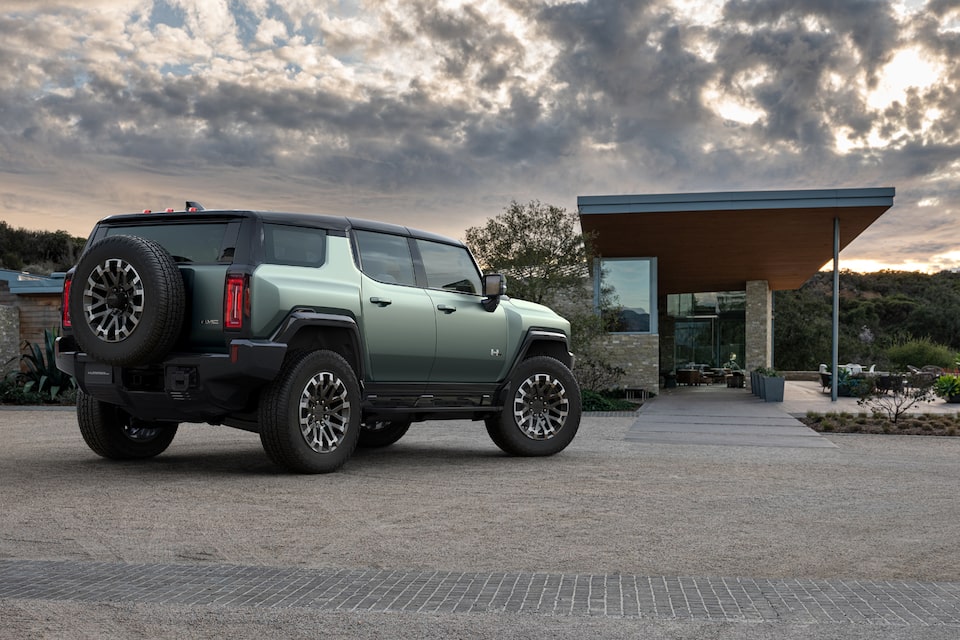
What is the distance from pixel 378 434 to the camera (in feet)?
34.8

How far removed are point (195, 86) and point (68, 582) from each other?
14.5 metres

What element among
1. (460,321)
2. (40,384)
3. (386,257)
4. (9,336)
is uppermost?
(386,257)

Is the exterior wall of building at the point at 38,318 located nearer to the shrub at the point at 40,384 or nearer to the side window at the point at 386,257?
the shrub at the point at 40,384

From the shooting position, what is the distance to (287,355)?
770cm

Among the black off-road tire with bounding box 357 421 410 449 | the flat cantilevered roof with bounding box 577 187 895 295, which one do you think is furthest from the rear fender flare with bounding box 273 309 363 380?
the flat cantilevered roof with bounding box 577 187 895 295

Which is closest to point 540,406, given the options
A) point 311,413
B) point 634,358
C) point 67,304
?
point 311,413

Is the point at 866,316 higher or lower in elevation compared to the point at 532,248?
lower

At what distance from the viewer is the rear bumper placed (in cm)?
724

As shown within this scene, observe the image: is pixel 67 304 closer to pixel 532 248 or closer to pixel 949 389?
pixel 532 248

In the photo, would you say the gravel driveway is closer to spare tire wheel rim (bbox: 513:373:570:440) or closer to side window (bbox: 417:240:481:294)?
spare tire wheel rim (bbox: 513:373:570:440)

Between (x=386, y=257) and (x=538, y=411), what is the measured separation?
96.3 inches

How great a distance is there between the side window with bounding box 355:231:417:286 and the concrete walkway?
4.58m

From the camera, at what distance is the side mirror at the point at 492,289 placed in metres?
9.33

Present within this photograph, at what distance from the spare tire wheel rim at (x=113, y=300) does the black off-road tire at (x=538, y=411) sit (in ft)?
12.6
